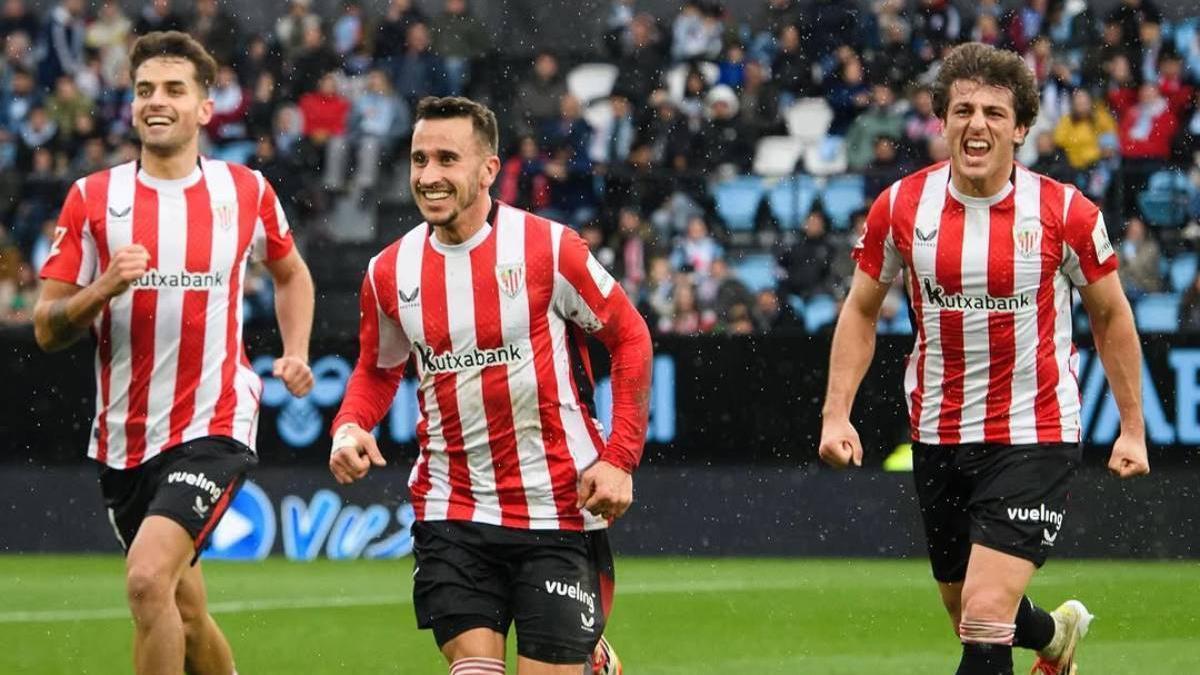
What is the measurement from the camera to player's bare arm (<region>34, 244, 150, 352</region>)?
5.86 meters

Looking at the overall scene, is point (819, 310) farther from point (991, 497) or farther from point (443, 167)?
point (443, 167)

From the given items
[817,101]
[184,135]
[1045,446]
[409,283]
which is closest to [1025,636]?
[1045,446]

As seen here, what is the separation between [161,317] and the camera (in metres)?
6.33

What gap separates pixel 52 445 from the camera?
12.8 metres

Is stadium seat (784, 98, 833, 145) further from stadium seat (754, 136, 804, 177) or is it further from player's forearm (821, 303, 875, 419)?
player's forearm (821, 303, 875, 419)

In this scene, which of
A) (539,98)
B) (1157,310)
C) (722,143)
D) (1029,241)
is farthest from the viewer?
(539,98)

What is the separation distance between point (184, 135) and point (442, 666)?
2701mm

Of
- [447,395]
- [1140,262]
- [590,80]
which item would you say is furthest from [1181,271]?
[447,395]

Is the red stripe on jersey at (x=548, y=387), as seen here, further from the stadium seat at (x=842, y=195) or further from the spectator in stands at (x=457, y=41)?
the spectator in stands at (x=457, y=41)

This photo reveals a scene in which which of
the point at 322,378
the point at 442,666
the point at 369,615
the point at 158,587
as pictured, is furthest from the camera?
the point at 322,378

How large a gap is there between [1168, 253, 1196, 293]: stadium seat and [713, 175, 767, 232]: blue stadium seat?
10.6 ft

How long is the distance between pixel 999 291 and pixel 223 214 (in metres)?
2.36

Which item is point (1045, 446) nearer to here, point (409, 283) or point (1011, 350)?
point (1011, 350)

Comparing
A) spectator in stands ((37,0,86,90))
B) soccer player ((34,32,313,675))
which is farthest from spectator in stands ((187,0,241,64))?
soccer player ((34,32,313,675))
